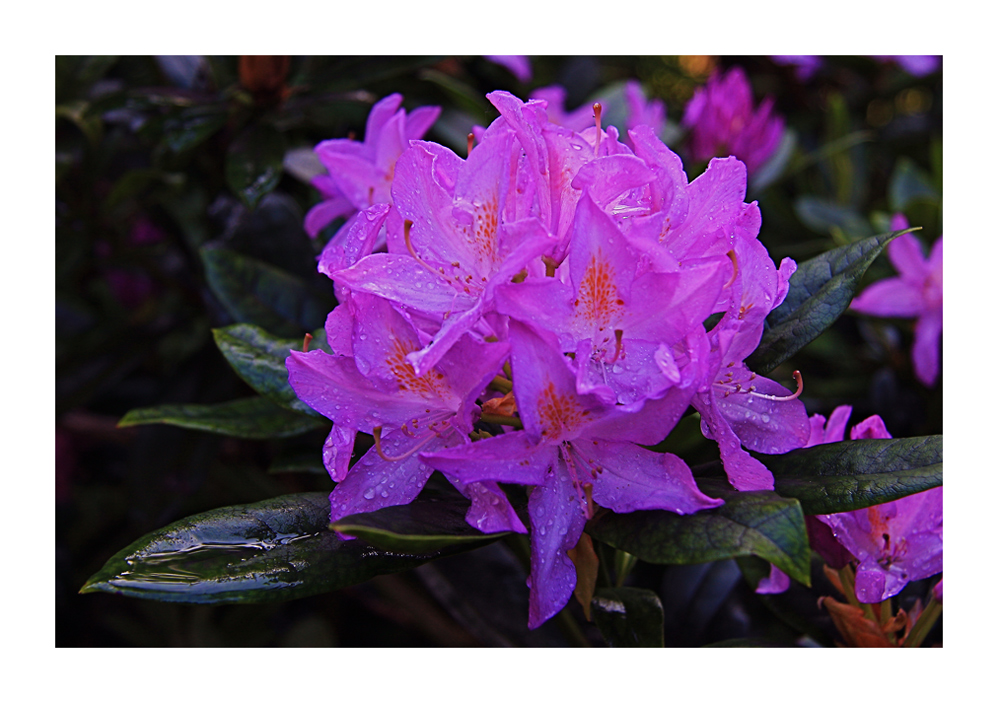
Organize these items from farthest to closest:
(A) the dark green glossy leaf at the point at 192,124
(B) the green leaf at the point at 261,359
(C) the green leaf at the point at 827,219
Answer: (C) the green leaf at the point at 827,219, (A) the dark green glossy leaf at the point at 192,124, (B) the green leaf at the point at 261,359

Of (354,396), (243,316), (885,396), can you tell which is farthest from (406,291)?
(885,396)

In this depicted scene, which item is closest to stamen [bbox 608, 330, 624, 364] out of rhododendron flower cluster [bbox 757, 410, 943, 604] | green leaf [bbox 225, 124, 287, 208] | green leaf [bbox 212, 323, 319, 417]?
rhododendron flower cluster [bbox 757, 410, 943, 604]

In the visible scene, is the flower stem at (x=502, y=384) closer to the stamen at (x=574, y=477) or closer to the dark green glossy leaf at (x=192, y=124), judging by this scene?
the stamen at (x=574, y=477)

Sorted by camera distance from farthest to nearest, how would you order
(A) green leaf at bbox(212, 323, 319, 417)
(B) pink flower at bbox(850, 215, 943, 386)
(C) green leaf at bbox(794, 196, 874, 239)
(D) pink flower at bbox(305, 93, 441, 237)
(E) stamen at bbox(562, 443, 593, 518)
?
(C) green leaf at bbox(794, 196, 874, 239) < (B) pink flower at bbox(850, 215, 943, 386) < (D) pink flower at bbox(305, 93, 441, 237) < (A) green leaf at bbox(212, 323, 319, 417) < (E) stamen at bbox(562, 443, 593, 518)

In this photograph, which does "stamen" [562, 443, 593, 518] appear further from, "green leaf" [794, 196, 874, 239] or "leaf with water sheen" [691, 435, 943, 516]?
"green leaf" [794, 196, 874, 239]

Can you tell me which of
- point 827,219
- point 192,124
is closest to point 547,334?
point 192,124

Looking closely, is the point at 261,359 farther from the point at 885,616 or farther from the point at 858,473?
the point at 885,616

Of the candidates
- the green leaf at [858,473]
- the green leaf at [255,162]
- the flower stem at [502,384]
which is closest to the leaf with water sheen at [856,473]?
the green leaf at [858,473]
